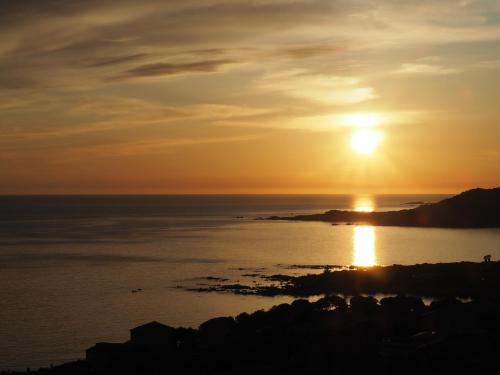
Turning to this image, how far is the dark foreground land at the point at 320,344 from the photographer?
82.8ft

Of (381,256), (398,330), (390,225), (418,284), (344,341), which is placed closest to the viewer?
(344,341)

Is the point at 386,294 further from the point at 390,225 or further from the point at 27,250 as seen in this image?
the point at 390,225

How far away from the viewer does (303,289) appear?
61156 mm

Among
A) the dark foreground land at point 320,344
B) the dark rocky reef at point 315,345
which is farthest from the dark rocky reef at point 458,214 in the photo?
the dark rocky reef at point 315,345

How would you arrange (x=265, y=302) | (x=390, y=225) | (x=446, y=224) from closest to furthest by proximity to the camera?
(x=265, y=302), (x=446, y=224), (x=390, y=225)

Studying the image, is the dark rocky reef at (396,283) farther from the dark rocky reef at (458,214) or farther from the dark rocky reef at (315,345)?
the dark rocky reef at (458,214)

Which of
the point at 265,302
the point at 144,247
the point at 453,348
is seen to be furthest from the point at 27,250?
the point at 453,348

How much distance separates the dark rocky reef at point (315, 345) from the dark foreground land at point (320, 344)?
0.04 m

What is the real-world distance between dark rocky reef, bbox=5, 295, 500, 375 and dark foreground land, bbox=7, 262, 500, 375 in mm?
39

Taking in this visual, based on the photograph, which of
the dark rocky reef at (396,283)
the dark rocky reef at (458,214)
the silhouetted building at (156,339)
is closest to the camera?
the silhouetted building at (156,339)

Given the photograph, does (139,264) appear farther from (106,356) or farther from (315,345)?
(315,345)

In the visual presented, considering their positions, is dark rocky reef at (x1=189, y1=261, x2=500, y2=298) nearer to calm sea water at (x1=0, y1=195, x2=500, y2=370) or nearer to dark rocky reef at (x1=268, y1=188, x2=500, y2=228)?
calm sea water at (x1=0, y1=195, x2=500, y2=370)

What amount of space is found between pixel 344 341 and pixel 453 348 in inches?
170

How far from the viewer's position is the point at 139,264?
3378 inches
